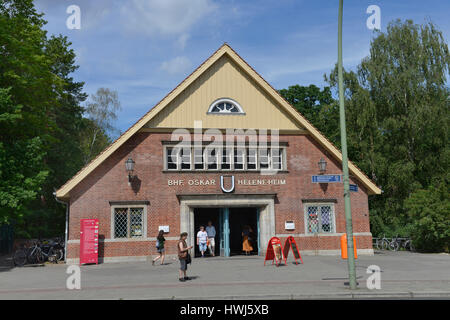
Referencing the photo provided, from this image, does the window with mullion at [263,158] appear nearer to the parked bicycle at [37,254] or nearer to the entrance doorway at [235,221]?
the entrance doorway at [235,221]

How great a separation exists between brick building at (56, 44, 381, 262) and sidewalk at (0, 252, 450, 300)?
2435 mm

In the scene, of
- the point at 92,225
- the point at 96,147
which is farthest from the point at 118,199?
the point at 96,147

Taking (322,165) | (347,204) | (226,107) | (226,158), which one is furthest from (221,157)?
(347,204)

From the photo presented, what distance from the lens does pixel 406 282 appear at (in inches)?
458

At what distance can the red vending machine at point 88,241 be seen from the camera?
18328mm

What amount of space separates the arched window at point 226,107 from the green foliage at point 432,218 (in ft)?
35.9

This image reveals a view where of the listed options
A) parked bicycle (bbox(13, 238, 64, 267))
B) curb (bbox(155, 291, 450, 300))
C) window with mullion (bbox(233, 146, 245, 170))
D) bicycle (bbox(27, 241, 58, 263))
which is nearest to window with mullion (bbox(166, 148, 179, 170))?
window with mullion (bbox(233, 146, 245, 170))

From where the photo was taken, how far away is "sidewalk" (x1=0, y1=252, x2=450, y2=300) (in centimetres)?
1000

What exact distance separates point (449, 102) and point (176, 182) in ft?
76.6

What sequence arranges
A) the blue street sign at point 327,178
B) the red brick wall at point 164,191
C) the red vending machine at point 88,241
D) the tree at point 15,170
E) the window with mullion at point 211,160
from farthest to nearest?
the window with mullion at point 211,160, the red brick wall at point 164,191, the red vending machine at point 88,241, the tree at point 15,170, the blue street sign at point 327,178

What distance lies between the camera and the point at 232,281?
12.4 metres

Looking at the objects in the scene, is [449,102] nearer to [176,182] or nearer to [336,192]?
[336,192]

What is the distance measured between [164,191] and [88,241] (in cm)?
415

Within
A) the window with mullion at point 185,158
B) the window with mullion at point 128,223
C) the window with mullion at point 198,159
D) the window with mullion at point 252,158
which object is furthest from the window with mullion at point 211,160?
the window with mullion at point 128,223
